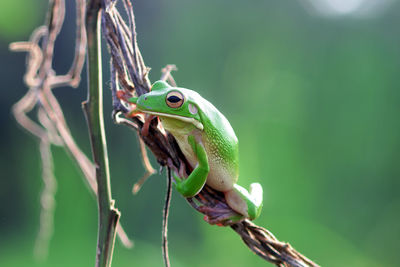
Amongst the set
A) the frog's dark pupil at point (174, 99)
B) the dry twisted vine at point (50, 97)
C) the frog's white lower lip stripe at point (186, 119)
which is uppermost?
the frog's dark pupil at point (174, 99)

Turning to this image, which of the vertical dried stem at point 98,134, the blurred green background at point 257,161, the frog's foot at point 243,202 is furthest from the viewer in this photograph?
the blurred green background at point 257,161

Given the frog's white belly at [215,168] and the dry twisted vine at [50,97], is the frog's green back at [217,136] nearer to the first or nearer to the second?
the frog's white belly at [215,168]

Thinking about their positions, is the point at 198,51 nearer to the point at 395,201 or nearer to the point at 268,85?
the point at 268,85

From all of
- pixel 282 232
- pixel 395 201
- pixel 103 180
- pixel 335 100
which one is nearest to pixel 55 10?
pixel 103 180

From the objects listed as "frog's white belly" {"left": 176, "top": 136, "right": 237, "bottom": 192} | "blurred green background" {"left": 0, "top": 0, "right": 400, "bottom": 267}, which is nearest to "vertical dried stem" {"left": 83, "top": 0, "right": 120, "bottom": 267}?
"frog's white belly" {"left": 176, "top": 136, "right": 237, "bottom": 192}

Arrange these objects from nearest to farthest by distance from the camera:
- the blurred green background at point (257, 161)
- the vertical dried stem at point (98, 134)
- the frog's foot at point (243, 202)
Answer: the vertical dried stem at point (98, 134) < the frog's foot at point (243, 202) < the blurred green background at point (257, 161)

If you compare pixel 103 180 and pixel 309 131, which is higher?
pixel 309 131

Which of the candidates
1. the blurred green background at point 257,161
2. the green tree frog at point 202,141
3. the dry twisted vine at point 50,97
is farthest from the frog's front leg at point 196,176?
the blurred green background at point 257,161
